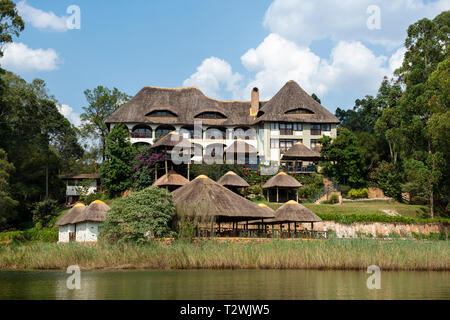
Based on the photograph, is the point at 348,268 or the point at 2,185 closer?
the point at 348,268

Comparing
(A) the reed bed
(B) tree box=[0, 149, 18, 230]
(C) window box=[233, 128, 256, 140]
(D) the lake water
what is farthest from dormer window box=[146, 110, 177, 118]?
(D) the lake water

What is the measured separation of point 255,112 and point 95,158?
17160 millimetres

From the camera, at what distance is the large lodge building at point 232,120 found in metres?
46.5

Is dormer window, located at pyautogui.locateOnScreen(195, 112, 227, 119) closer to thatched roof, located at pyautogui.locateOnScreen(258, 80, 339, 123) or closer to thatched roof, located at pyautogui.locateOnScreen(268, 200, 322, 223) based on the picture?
thatched roof, located at pyautogui.locateOnScreen(258, 80, 339, 123)

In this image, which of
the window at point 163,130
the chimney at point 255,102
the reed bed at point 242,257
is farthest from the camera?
the chimney at point 255,102

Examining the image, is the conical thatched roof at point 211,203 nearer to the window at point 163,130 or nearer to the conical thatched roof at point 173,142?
the conical thatched roof at point 173,142

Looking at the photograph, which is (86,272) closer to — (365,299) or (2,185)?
(365,299)

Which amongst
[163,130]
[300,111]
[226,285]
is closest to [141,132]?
[163,130]

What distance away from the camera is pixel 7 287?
14859 millimetres

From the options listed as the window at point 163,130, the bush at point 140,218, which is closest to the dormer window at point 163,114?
the window at point 163,130

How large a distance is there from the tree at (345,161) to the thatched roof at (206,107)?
5.08 metres

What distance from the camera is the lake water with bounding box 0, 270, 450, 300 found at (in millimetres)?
Answer: 12930
